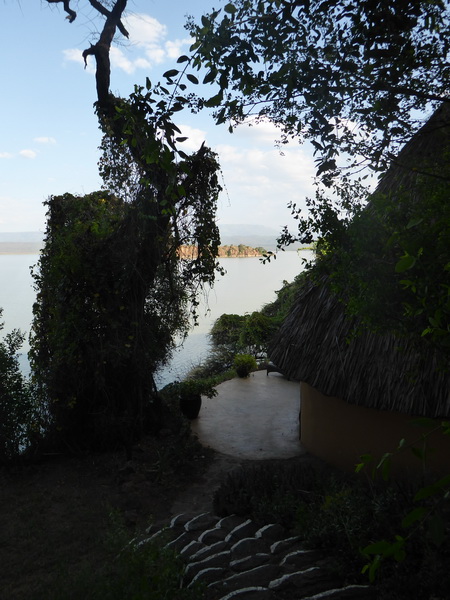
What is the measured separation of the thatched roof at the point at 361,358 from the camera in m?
5.29

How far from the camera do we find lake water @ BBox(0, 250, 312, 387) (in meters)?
8.06

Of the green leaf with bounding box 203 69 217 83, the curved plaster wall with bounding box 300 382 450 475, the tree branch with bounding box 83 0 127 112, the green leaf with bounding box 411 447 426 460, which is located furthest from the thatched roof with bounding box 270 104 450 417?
the tree branch with bounding box 83 0 127 112

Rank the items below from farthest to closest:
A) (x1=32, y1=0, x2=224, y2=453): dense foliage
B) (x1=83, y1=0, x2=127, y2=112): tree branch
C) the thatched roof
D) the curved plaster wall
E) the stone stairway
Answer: (x1=83, y1=0, x2=127, y2=112): tree branch
(x1=32, y1=0, x2=224, y2=453): dense foliage
the curved plaster wall
the thatched roof
the stone stairway

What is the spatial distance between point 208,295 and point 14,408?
10.6 feet

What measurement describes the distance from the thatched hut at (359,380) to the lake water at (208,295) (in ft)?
3.50

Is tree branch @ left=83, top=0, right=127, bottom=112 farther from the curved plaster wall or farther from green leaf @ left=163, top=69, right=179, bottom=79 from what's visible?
green leaf @ left=163, top=69, right=179, bottom=79

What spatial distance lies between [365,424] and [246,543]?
2.57m

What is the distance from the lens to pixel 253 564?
3.81m

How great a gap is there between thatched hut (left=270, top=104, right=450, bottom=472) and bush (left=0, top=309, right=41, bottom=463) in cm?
357

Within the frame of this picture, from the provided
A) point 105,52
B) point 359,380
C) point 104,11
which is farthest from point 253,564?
point 104,11

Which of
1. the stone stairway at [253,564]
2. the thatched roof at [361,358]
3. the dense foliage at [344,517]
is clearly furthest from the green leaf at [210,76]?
the stone stairway at [253,564]

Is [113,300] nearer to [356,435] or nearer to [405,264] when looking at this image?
[356,435]

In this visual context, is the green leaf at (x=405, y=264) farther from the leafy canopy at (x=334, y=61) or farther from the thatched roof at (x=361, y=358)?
the thatched roof at (x=361, y=358)

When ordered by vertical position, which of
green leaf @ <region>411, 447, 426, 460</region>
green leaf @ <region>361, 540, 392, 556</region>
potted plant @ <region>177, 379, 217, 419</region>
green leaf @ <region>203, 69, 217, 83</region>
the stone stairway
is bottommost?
the stone stairway
